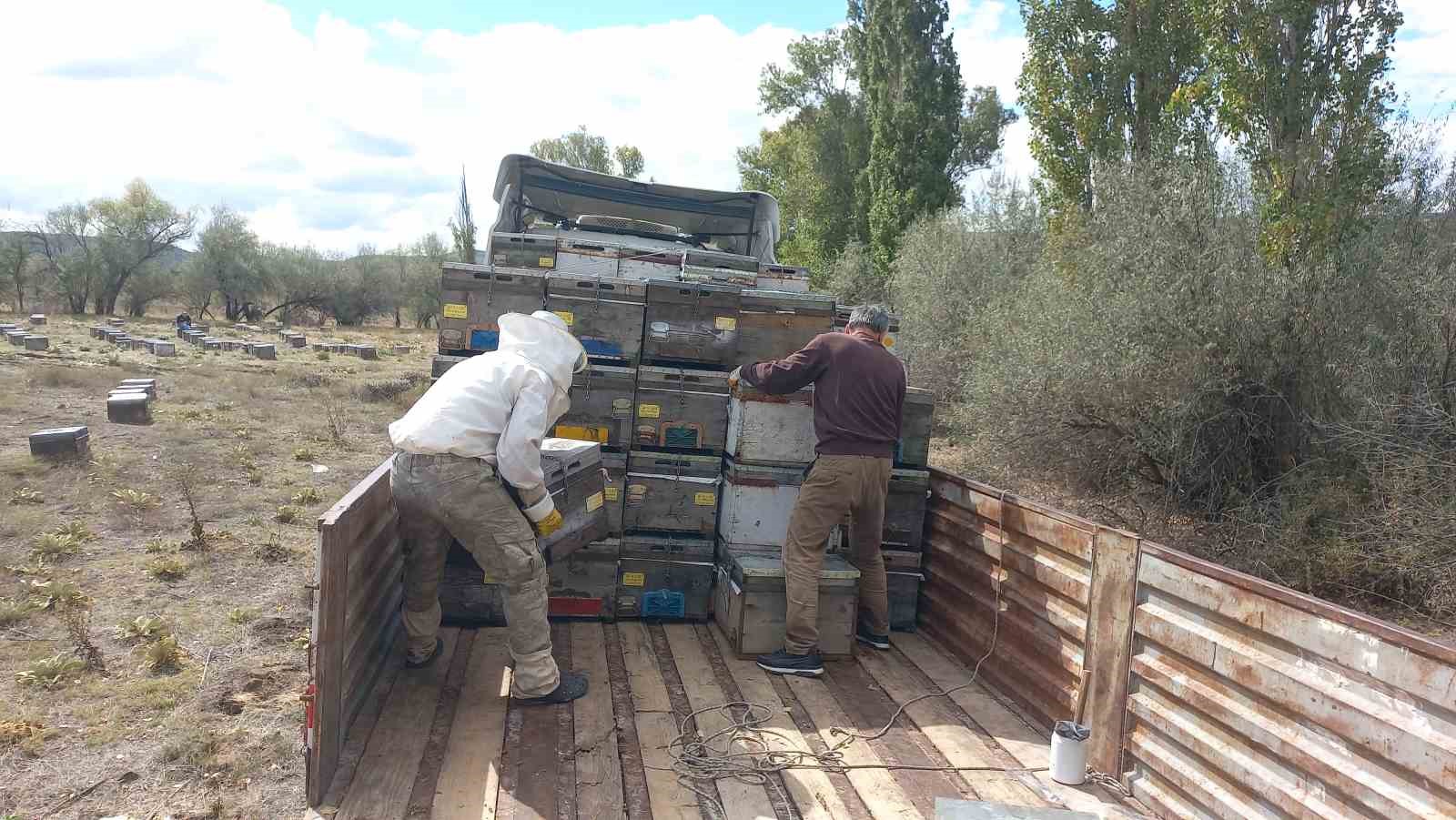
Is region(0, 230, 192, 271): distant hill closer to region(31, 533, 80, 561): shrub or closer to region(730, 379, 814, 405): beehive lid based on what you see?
region(31, 533, 80, 561): shrub

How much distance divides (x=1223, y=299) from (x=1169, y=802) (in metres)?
6.14

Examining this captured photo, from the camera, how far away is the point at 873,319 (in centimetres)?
537

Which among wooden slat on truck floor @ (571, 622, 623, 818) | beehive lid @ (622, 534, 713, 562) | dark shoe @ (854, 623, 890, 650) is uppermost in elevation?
beehive lid @ (622, 534, 713, 562)

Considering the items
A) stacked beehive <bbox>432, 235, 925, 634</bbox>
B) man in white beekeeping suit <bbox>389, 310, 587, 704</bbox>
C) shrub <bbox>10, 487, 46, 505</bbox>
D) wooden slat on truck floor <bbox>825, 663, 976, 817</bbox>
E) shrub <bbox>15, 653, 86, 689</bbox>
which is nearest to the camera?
wooden slat on truck floor <bbox>825, 663, 976, 817</bbox>

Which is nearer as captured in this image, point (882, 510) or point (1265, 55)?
point (882, 510)

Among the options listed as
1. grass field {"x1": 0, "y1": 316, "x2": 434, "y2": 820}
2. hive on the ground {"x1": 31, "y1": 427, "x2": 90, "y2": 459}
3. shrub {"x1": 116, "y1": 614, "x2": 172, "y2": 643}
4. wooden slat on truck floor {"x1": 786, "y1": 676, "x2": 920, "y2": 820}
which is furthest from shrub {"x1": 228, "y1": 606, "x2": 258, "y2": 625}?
hive on the ground {"x1": 31, "y1": 427, "x2": 90, "y2": 459}

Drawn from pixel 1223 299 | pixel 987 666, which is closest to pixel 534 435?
pixel 987 666

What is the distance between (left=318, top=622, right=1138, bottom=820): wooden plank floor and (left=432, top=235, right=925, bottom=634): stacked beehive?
0.39 meters

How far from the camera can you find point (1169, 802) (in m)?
3.54

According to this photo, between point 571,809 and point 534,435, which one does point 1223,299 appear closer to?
point 534,435

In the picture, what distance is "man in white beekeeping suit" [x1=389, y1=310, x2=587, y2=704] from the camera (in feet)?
13.6

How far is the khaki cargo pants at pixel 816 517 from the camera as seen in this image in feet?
16.5

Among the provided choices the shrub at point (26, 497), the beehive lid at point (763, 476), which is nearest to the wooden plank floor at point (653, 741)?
the beehive lid at point (763, 476)

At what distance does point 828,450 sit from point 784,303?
1096 millimetres
